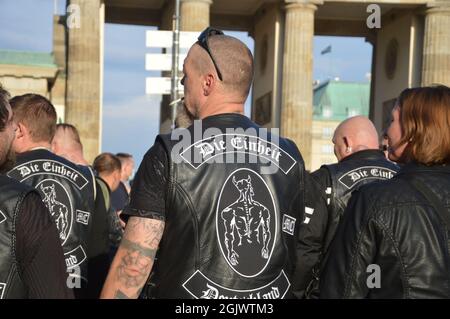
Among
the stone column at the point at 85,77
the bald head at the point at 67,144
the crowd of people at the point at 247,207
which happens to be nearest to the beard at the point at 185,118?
the crowd of people at the point at 247,207

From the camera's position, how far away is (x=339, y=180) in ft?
19.7

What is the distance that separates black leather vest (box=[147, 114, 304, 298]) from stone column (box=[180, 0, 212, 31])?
3119 centimetres

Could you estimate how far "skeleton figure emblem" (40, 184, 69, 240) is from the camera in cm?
535

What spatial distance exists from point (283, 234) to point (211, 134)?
53 cm

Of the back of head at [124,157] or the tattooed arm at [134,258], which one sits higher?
the tattooed arm at [134,258]

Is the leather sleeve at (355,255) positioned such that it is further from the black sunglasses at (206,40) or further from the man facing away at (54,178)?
the man facing away at (54,178)

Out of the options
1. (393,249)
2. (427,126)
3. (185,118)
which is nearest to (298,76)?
(185,118)

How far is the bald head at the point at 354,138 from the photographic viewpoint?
6.43m

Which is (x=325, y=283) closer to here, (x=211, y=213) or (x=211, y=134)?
(x=211, y=213)

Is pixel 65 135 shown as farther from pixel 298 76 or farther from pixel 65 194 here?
pixel 298 76

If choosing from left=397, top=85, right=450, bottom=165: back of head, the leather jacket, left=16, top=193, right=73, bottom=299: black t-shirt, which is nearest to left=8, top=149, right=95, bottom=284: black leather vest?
left=16, top=193, right=73, bottom=299: black t-shirt

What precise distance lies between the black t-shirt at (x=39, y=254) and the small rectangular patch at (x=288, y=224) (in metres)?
1.07

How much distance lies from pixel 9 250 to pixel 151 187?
697 millimetres
